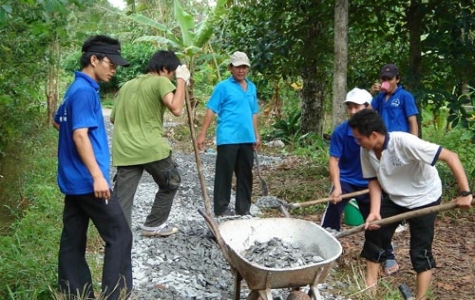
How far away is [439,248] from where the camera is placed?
18.9 feet

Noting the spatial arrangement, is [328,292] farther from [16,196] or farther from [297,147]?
[297,147]

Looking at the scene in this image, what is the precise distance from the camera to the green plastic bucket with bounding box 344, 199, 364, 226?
5.86 meters

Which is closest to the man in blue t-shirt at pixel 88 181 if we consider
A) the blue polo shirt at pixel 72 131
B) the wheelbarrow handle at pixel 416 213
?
the blue polo shirt at pixel 72 131

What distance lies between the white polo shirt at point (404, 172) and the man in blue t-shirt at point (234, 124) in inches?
74.6

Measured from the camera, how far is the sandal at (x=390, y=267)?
16.2 ft

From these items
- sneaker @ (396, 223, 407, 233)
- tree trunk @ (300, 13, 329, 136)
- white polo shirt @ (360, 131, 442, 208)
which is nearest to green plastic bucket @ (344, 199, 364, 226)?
sneaker @ (396, 223, 407, 233)

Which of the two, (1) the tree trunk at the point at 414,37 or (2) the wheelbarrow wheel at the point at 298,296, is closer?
(2) the wheelbarrow wheel at the point at 298,296

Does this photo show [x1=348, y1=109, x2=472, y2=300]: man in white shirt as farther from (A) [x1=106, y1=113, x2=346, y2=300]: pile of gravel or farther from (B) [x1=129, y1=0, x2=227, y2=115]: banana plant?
(B) [x1=129, y1=0, x2=227, y2=115]: banana plant

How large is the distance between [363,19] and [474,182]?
2.65 metres

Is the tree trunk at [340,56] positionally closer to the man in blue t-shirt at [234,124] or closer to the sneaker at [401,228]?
the man in blue t-shirt at [234,124]

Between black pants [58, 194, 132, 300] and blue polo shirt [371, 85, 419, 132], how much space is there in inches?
119

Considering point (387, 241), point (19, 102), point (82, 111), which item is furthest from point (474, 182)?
point (19, 102)

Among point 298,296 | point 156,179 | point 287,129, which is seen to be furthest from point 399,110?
point 287,129

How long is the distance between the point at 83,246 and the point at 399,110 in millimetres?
3326
